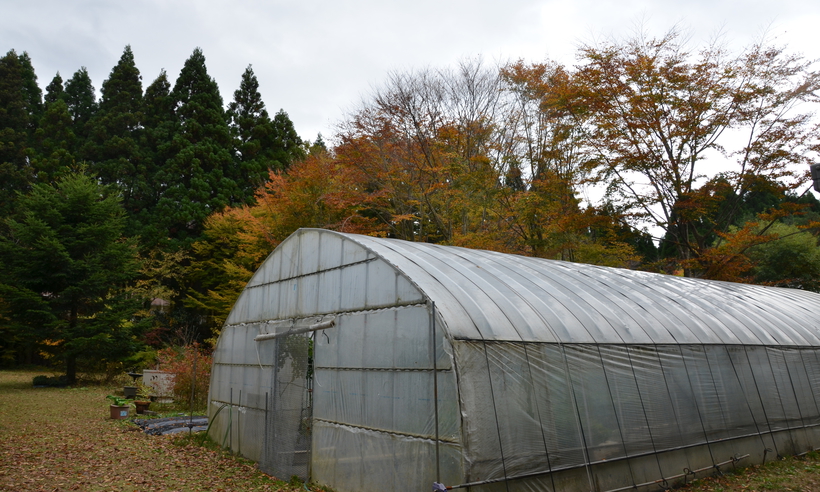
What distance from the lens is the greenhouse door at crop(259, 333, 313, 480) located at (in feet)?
27.3

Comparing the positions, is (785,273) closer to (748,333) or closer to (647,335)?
(748,333)

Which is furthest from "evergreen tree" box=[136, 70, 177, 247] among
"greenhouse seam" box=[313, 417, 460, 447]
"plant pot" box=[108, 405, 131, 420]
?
"greenhouse seam" box=[313, 417, 460, 447]

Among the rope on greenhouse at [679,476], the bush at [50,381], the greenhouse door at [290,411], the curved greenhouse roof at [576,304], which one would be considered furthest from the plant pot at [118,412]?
the rope on greenhouse at [679,476]

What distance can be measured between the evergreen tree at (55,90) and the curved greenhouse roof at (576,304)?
3599cm

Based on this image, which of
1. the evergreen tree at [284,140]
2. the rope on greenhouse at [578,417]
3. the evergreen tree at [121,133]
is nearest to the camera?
the rope on greenhouse at [578,417]

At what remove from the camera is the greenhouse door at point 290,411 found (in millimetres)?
8320

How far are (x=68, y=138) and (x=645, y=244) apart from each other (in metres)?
33.8

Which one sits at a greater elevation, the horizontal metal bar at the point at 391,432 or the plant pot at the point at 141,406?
the plant pot at the point at 141,406

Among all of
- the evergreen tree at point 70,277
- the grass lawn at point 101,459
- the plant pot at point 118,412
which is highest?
the evergreen tree at point 70,277

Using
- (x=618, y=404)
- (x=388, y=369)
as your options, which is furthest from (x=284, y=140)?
(x=618, y=404)

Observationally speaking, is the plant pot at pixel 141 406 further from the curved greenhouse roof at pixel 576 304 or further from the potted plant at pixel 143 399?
the curved greenhouse roof at pixel 576 304

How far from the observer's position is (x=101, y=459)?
31.4ft

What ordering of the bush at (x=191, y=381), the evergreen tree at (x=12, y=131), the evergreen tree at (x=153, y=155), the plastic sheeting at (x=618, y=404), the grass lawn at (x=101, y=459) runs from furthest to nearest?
the evergreen tree at (x=12, y=131) → the evergreen tree at (x=153, y=155) → the bush at (x=191, y=381) → the grass lawn at (x=101, y=459) → the plastic sheeting at (x=618, y=404)

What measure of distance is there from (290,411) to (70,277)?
1619 centimetres
